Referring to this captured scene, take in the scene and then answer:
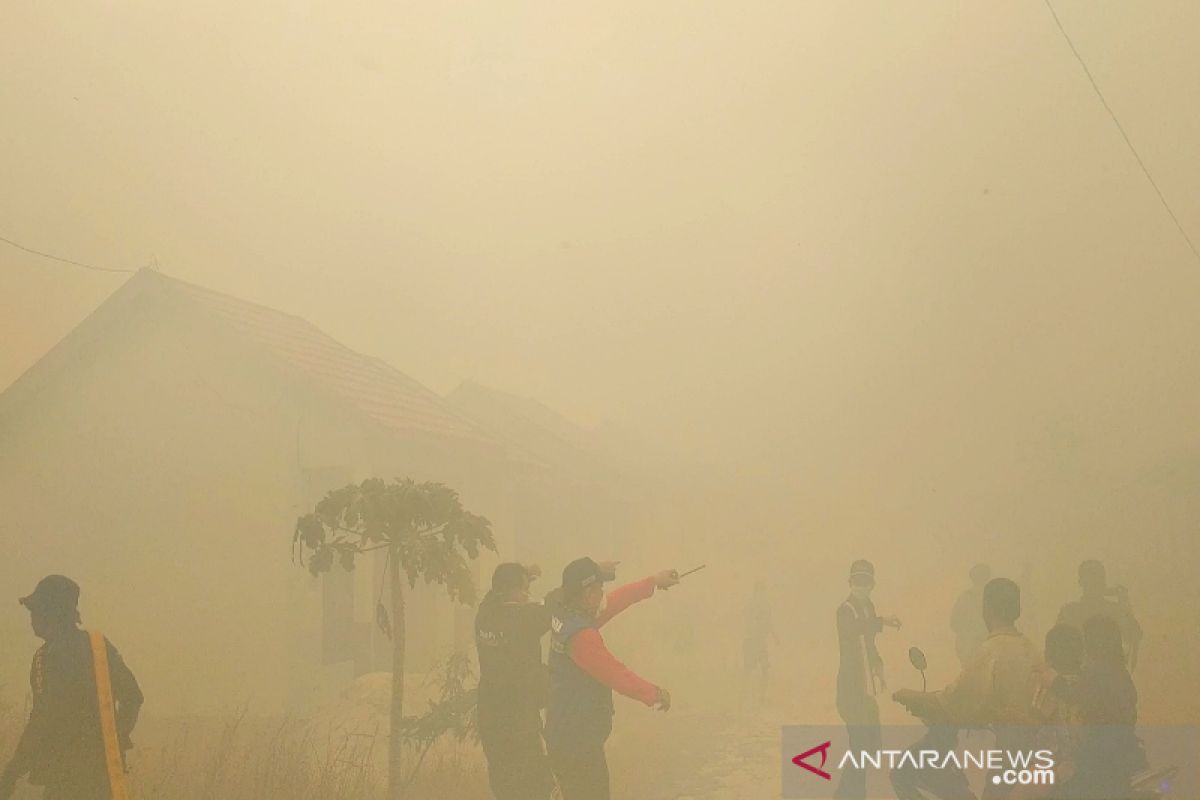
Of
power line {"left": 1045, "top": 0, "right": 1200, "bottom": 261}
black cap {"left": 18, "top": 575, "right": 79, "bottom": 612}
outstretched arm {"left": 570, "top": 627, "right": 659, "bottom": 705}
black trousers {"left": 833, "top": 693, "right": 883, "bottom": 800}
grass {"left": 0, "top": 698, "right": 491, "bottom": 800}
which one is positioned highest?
power line {"left": 1045, "top": 0, "right": 1200, "bottom": 261}

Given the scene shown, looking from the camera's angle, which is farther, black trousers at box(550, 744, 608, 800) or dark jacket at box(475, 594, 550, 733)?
dark jacket at box(475, 594, 550, 733)

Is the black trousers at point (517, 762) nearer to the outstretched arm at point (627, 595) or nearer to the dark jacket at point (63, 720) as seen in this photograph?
the outstretched arm at point (627, 595)

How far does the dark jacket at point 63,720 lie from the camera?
510 cm

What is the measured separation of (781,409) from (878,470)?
4.47 ft

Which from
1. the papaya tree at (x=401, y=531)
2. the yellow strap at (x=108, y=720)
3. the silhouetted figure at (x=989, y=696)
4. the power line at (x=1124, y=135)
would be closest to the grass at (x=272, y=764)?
the papaya tree at (x=401, y=531)

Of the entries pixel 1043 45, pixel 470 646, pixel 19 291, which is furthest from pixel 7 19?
pixel 1043 45


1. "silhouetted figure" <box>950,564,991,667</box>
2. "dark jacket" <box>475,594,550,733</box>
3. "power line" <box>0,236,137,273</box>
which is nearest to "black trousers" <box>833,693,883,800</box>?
"silhouetted figure" <box>950,564,991,667</box>

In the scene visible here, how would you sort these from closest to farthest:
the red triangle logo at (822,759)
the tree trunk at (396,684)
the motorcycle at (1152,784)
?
the motorcycle at (1152,784) → the tree trunk at (396,684) → the red triangle logo at (822,759)

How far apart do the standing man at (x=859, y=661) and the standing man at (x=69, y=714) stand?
473cm

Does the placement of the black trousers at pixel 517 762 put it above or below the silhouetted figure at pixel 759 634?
below

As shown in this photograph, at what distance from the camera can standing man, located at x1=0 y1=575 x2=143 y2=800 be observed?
510cm

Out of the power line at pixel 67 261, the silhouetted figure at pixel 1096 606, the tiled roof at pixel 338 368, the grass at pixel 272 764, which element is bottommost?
the grass at pixel 272 764

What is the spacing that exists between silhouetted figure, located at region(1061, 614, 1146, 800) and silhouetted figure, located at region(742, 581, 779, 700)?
19.9 ft

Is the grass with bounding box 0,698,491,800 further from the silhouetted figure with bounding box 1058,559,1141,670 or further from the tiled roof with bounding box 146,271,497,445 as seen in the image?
the silhouetted figure with bounding box 1058,559,1141,670
